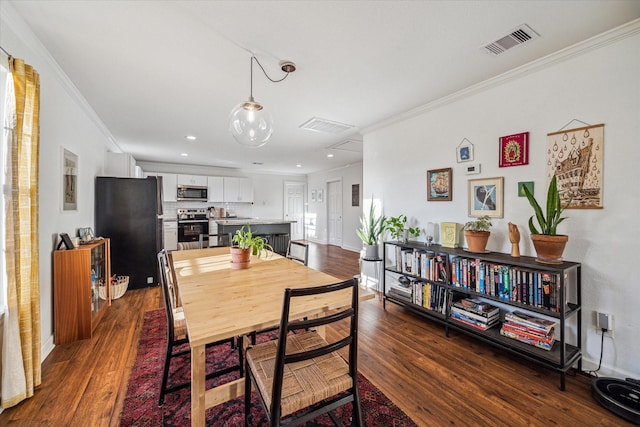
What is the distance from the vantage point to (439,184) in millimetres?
3006

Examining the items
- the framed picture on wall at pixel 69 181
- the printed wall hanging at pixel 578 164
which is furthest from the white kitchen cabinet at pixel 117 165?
the printed wall hanging at pixel 578 164

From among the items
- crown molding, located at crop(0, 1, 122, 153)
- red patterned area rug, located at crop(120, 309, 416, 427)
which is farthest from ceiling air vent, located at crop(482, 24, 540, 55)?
crown molding, located at crop(0, 1, 122, 153)

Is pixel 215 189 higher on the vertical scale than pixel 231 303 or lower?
higher

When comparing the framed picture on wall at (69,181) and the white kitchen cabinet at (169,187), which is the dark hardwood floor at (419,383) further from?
the white kitchen cabinet at (169,187)

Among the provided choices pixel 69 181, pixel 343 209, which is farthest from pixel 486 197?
pixel 343 209

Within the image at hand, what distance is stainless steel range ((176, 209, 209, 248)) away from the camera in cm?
665

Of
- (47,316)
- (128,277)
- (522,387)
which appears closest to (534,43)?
(522,387)

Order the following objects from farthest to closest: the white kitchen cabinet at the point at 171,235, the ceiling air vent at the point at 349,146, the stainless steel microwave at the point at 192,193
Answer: the stainless steel microwave at the point at 192,193 → the white kitchen cabinet at the point at 171,235 → the ceiling air vent at the point at 349,146

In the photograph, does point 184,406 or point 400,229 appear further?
point 400,229

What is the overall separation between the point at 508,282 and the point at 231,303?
2.22m

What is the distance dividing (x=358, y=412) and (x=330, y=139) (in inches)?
162

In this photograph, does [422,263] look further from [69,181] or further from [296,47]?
[69,181]

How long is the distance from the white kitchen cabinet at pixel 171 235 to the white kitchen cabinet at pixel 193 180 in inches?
43.5

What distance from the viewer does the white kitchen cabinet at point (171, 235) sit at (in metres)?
6.48
